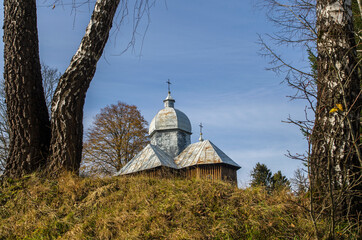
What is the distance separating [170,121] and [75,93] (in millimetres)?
23801

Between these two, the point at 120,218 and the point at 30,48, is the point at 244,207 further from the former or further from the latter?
the point at 30,48

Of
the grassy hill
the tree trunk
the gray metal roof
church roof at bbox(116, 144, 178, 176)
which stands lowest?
the grassy hill

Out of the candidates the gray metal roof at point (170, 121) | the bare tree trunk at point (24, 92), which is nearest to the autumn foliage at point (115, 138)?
the gray metal roof at point (170, 121)

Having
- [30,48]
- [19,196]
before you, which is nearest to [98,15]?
[30,48]

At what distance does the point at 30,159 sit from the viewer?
17.8 feet

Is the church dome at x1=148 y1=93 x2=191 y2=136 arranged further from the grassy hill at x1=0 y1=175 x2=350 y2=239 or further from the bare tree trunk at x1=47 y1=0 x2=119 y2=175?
the grassy hill at x1=0 y1=175 x2=350 y2=239

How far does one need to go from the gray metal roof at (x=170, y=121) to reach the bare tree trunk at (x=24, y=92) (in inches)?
911

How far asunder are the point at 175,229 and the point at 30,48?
441 cm

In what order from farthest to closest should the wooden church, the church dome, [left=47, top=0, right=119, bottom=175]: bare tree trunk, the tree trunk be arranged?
the church dome, the wooden church, [left=47, top=0, right=119, bottom=175]: bare tree trunk, the tree trunk

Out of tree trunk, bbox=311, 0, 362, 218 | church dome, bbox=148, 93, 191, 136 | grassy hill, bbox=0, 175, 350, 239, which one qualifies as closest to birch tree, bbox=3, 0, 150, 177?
grassy hill, bbox=0, 175, 350, 239

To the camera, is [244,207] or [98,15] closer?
[244,207]

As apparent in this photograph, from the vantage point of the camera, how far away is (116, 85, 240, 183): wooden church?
834 inches

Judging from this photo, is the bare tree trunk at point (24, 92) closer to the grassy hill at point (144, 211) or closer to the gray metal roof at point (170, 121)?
the grassy hill at point (144, 211)

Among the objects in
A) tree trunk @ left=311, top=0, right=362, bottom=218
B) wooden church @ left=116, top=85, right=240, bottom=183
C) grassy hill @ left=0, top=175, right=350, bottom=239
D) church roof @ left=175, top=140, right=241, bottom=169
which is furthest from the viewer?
church roof @ left=175, top=140, right=241, bottom=169
